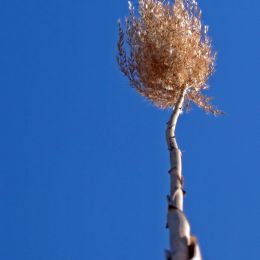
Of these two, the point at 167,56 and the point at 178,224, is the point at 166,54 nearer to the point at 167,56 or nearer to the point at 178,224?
the point at 167,56

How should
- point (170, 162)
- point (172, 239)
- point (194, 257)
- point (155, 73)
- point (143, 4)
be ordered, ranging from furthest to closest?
point (143, 4), point (155, 73), point (170, 162), point (172, 239), point (194, 257)

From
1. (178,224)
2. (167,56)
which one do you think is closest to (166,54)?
(167,56)

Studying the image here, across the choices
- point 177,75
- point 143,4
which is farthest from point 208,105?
point 143,4

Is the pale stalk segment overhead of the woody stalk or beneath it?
beneath

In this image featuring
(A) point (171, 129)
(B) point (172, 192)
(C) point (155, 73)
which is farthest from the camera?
(C) point (155, 73)

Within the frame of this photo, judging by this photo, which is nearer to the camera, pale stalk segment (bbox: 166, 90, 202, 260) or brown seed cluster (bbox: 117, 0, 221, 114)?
pale stalk segment (bbox: 166, 90, 202, 260)

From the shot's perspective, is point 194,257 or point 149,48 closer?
point 194,257

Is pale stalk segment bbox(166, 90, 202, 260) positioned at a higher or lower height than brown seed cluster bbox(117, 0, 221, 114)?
lower

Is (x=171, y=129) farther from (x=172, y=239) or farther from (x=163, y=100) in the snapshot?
(x=172, y=239)

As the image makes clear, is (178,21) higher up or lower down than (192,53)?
higher up
